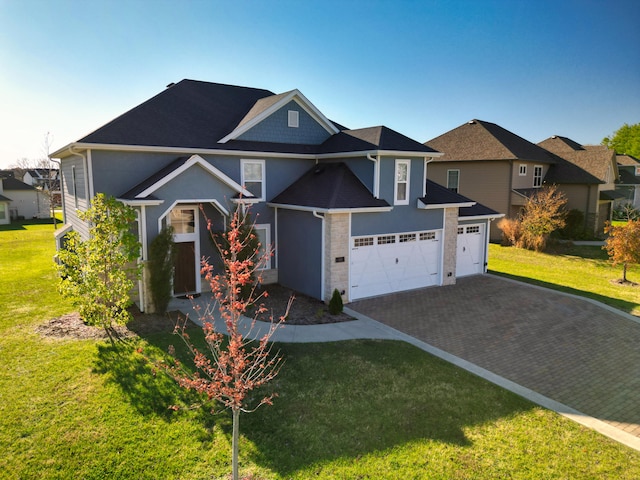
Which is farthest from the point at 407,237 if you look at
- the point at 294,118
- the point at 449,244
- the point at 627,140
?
the point at 627,140

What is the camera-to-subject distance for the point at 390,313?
14609 millimetres

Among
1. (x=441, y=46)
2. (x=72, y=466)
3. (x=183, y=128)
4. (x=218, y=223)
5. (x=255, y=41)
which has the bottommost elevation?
(x=72, y=466)

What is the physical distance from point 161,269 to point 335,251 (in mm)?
5945

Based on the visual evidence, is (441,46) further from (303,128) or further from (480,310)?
(480,310)

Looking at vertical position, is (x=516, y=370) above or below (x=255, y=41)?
below

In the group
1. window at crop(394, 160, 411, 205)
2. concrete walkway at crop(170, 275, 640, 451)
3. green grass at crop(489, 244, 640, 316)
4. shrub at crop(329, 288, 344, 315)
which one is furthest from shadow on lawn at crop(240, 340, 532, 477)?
green grass at crop(489, 244, 640, 316)

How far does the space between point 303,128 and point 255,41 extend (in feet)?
13.5

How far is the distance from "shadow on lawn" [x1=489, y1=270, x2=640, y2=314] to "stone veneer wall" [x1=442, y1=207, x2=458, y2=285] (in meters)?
3.64

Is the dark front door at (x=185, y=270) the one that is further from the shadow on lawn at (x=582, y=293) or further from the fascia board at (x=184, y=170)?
the shadow on lawn at (x=582, y=293)

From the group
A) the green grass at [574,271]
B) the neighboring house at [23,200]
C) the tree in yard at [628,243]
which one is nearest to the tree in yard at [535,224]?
the green grass at [574,271]

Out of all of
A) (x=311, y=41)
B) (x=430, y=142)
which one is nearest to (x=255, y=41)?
(x=311, y=41)

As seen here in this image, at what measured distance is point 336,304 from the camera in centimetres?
1425

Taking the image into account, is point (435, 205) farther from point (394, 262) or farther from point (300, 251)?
point (300, 251)

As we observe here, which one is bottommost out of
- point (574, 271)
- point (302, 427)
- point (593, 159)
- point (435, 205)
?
point (302, 427)
